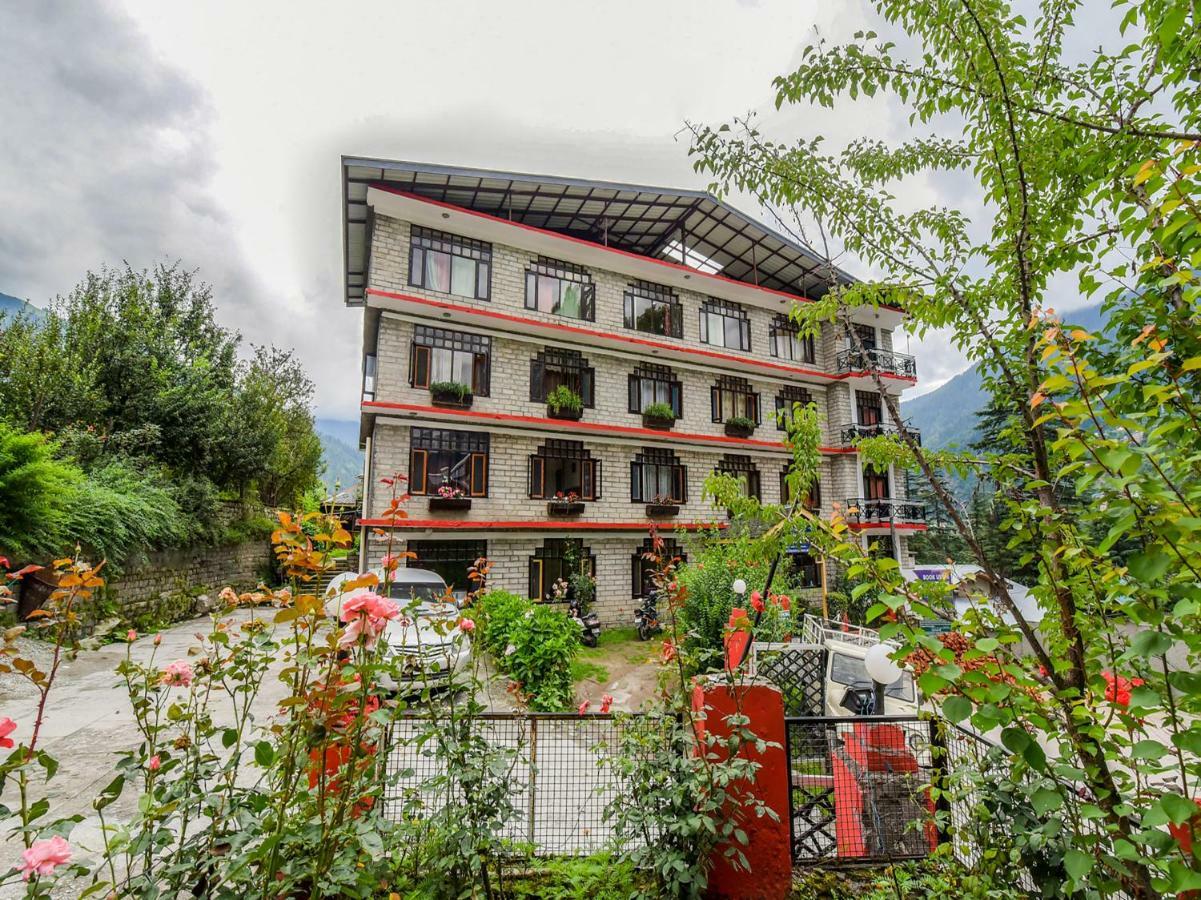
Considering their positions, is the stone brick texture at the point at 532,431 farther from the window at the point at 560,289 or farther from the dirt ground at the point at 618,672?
the dirt ground at the point at 618,672

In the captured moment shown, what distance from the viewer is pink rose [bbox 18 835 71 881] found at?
151 cm

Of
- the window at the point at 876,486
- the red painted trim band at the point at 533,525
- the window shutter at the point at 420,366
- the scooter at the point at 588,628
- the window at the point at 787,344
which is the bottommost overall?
the scooter at the point at 588,628

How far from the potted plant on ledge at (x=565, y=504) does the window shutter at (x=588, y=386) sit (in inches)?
104

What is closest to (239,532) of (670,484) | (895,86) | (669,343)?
(670,484)

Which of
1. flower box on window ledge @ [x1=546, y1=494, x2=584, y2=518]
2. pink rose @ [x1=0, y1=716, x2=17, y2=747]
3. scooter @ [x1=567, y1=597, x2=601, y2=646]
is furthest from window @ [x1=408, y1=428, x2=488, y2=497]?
pink rose @ [x1=0, y1=716, x2=17, y2=747]

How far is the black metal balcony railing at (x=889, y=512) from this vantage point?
1712cm

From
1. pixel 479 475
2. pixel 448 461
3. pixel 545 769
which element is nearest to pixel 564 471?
pixel 479 475

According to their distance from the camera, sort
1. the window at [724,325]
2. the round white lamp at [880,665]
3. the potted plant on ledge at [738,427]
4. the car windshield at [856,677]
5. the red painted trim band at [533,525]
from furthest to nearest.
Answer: the window at [724,325] → the potted plant on ledge at [738,427] → the red painted trim band at [533,525] → the car windshield at [856,677] → the round white lamp at [880,665]

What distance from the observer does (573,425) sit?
14.1 m

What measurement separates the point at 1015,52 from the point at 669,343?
1382cm

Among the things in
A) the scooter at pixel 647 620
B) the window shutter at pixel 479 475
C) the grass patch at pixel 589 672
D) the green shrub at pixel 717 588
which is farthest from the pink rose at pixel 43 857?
the window shutter at pixel 479 475

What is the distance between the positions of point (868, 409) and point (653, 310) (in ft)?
30.5

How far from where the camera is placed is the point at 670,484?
15859mm

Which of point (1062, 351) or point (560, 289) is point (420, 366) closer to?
point (560, 289)
